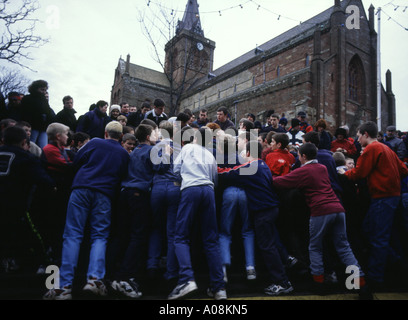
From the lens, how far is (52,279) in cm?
315

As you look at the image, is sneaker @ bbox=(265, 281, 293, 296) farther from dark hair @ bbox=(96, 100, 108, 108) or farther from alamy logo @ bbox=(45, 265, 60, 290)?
dark hair @ bbox=(96, 100, 108, 108)

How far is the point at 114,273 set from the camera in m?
3.57

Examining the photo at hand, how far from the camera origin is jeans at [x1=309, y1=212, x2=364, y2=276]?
3.64 m

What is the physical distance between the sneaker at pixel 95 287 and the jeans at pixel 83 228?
6cm

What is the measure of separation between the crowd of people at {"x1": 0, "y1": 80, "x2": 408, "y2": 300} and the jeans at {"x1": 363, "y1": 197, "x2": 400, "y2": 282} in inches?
0.5

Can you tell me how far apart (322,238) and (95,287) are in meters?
2.99

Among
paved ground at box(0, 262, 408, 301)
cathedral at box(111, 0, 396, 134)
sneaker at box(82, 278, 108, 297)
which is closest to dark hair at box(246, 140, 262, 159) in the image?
paved ground at box(0, 262, 408, 301)

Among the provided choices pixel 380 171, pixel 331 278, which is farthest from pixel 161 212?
pixel 380 171

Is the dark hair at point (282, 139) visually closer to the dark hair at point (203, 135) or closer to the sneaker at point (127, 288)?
the dark hair at point (203, 135)

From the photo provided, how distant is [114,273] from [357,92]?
26957 millimetres

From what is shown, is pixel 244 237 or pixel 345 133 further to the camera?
pixel 345 133

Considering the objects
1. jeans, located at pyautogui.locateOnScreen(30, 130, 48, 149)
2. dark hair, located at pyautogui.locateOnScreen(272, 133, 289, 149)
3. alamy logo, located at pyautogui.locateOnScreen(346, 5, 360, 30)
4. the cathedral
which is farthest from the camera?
alamy logo, located at pyautogui.locateOnScreen(346, 5, 360, 30)
